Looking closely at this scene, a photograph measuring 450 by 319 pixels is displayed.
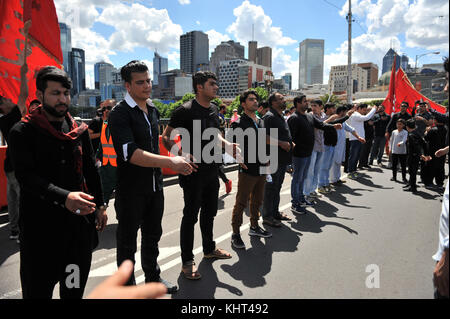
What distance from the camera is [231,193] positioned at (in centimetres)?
728

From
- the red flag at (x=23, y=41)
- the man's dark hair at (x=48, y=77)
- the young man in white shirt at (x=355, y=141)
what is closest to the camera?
the man's dark hair at (x=48, y=77)

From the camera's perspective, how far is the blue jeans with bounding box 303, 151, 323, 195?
20.7ft

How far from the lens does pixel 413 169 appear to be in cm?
746

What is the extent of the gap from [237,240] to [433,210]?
14.1 feet

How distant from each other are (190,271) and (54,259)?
1590 mm

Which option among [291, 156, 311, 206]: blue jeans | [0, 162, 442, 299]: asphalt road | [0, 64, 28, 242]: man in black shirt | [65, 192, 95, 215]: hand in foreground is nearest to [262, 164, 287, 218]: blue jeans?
[0, 162, 442, 299]: asphalt road

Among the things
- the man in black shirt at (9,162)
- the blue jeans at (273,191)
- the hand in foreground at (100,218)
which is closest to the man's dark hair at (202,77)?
the hand in foreground at (100,218)

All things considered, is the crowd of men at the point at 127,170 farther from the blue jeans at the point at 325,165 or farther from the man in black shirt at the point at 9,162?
the blue jeans at the point at 325,165

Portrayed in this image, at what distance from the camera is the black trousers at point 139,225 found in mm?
2693

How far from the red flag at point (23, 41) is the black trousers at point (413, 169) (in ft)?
25.9

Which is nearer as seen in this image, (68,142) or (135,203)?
(68,142)
